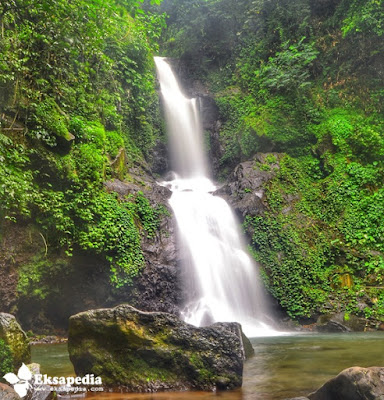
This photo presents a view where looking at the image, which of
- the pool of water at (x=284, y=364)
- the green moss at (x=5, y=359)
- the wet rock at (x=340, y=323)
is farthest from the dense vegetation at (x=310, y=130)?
the green moss at (x=5, y=359)

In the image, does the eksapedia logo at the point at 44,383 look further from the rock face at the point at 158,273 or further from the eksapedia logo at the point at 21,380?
the rock face at the point at 158,273

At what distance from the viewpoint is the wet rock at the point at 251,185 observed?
13.5 metres

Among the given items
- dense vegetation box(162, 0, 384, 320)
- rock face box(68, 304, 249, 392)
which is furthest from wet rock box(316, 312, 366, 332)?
rock face box(68, 304, 249, 392)

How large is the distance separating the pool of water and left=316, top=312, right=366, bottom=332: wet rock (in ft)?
6.10

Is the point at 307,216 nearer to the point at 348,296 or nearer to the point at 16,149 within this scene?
the point at 348,296

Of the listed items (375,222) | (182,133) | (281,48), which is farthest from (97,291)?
(281,48)

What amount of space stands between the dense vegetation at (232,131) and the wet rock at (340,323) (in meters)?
0.33

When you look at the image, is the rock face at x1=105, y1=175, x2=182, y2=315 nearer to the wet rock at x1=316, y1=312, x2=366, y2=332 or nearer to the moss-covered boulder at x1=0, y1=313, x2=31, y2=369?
the wet rock at x1=316, y1=312, x2=366, y2=332

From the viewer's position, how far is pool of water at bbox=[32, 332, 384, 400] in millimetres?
4330

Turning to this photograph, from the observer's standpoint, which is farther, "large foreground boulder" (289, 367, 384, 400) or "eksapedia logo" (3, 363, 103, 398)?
"eksapedia logo" (3, 363, 103, 398)

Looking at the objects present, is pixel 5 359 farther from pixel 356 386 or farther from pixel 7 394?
pixel 356 386

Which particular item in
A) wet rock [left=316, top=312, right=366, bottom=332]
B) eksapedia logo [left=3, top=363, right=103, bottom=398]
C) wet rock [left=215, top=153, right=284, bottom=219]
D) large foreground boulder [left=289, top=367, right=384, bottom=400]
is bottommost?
wet rock [left=316, top=312, right=366, bottom=332]

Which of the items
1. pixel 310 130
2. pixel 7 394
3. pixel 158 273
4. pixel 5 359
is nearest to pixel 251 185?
pixel 310 130

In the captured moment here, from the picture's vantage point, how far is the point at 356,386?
11.1ft
